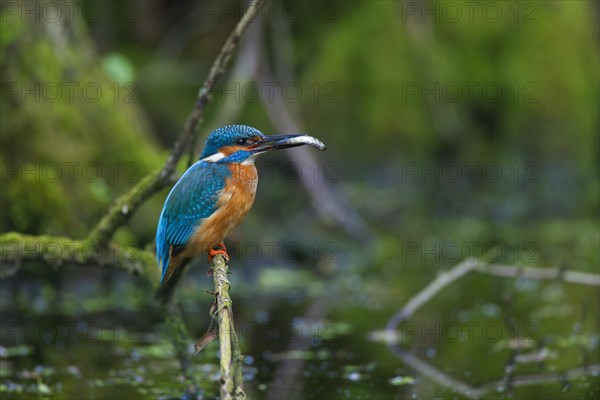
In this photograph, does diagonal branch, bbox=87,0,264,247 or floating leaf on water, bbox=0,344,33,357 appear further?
floating leaf on water, bbox=0,344,33,357

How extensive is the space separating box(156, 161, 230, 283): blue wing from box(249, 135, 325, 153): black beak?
18 cm

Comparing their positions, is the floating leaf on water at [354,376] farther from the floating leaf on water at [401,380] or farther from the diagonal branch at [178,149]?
the diagonal branch at [178,149]

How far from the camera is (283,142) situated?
4.23 m

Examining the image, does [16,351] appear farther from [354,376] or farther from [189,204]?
[189,204]

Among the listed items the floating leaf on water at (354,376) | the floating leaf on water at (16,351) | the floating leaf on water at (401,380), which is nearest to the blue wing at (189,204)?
the floating leaf on water at (354,376)

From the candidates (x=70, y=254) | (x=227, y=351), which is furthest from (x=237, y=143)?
(x=227, y=351)

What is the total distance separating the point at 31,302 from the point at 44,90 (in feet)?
5.48

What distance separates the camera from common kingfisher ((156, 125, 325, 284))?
4387 mm

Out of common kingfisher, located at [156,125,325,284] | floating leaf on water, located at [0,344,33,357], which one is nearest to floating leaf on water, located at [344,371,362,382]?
common kingfisher, located at [156,125,325,284]

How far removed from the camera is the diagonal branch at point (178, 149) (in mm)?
4582

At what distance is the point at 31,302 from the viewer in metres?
7.84

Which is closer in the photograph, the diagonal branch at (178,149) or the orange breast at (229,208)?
the orange breast at (229,208)

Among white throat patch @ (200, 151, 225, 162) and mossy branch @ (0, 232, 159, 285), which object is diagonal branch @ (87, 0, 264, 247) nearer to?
mossy branch @ (0, 232, 159, 285)

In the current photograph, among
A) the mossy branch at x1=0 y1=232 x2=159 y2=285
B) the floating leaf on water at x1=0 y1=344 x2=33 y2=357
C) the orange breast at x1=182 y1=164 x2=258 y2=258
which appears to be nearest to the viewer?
the orange breast at x1=182 y1=164 x2=258 y2=258
